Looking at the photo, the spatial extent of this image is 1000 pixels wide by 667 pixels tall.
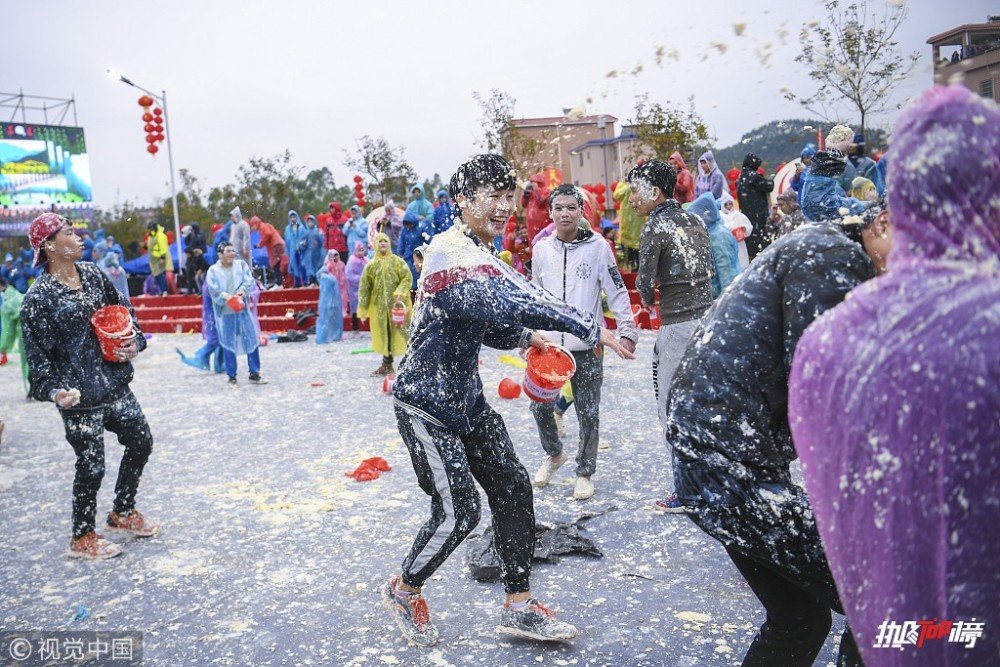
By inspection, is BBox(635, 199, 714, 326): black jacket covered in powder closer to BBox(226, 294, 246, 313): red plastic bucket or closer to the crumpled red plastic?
the crumpled red plastic

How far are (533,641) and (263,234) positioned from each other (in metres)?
18.4

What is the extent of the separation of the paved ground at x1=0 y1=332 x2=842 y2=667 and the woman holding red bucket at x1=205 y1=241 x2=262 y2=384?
2.55 metres

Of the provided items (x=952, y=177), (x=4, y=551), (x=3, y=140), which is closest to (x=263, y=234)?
(x=4, y=551)

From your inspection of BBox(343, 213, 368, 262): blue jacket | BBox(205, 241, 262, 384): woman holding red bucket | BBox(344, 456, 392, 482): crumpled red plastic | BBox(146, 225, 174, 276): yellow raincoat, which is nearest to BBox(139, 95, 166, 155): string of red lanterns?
BBox(146, 225, 174, 276): yellow raincoat

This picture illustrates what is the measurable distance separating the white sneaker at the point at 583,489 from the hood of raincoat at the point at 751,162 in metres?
7.66

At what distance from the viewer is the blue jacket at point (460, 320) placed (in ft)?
10.1

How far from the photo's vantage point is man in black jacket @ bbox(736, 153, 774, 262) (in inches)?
444

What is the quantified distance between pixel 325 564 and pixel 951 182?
3904 mm

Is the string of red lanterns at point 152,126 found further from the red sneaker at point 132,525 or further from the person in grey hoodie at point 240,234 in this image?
the red sneaker at point 132,525

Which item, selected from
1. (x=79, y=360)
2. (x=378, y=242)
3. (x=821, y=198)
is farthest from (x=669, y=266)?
(x=378, y=242)

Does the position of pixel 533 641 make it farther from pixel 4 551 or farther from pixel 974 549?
pixel 4 551

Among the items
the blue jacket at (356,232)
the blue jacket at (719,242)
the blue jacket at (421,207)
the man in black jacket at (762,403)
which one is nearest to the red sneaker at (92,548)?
the man in black jacket at (762,403)

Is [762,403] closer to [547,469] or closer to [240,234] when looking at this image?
[547,469]

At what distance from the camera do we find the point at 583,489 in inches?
201
